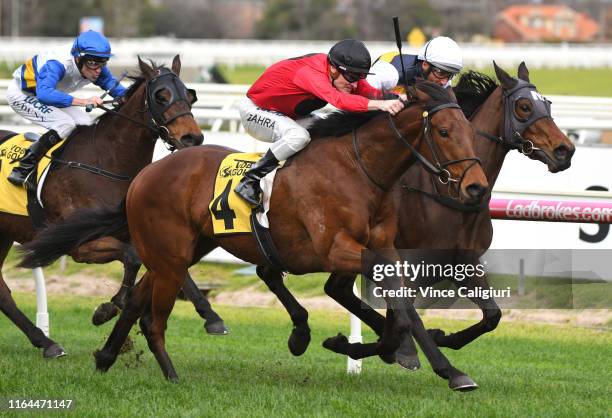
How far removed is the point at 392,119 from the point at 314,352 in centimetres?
280

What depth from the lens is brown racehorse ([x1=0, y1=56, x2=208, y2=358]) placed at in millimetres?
7336

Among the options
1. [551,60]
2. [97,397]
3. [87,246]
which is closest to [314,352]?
[87,246]

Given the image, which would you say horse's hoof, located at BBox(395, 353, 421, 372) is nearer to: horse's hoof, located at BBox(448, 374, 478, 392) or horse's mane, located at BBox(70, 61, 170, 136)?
horse's hoof, located at BBox(448, 374, 478, 392)

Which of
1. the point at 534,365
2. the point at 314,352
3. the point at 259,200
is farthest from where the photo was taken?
the point at 314,352

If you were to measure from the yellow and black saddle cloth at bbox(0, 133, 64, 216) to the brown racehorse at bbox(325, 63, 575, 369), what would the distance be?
87.3 inches

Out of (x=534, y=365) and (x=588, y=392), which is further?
(x=534, y=365)

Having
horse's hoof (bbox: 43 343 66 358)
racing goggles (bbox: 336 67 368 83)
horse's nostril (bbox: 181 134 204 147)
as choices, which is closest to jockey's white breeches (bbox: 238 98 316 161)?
racing goggles (bbox: 336 67 368 83)

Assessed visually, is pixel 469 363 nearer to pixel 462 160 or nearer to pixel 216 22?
pixel 462 160

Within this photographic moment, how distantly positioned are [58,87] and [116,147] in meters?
0.67

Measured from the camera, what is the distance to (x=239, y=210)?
6266 mm

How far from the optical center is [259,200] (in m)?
6.19

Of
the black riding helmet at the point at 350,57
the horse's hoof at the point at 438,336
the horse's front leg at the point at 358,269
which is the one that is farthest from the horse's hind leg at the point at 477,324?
the black riding helmet at the point at 350,57

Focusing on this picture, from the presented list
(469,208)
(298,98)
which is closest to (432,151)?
(469,208)

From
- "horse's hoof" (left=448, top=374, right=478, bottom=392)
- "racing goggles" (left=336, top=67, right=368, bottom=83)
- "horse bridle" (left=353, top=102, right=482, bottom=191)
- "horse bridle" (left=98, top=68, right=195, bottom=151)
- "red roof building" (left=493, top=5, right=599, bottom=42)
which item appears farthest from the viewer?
"red roof building" (left=493, top=5, right=599, bottom=42)
